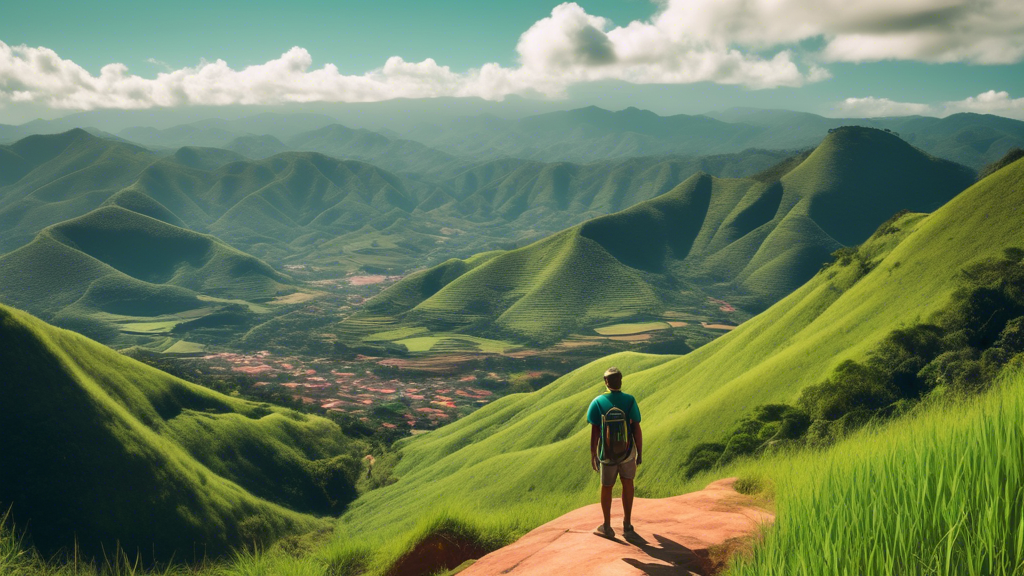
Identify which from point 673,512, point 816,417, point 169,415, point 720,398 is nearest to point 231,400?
point 169,415

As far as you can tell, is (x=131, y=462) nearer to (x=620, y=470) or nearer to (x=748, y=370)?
(x=748, y=370)

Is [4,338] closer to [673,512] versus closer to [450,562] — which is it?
[450,562]

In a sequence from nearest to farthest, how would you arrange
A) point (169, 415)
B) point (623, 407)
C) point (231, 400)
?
point (623, 407) → point (169, 415) → point (231, 400)

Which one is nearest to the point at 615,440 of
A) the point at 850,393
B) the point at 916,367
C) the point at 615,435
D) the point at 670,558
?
the point at 615,435

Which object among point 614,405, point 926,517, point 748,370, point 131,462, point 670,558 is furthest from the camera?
point 131,462

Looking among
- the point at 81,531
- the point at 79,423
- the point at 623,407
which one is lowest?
the point at 81,531

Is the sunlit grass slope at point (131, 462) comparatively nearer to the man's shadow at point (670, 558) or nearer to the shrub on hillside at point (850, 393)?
the man's shadow at point (670, 558)
